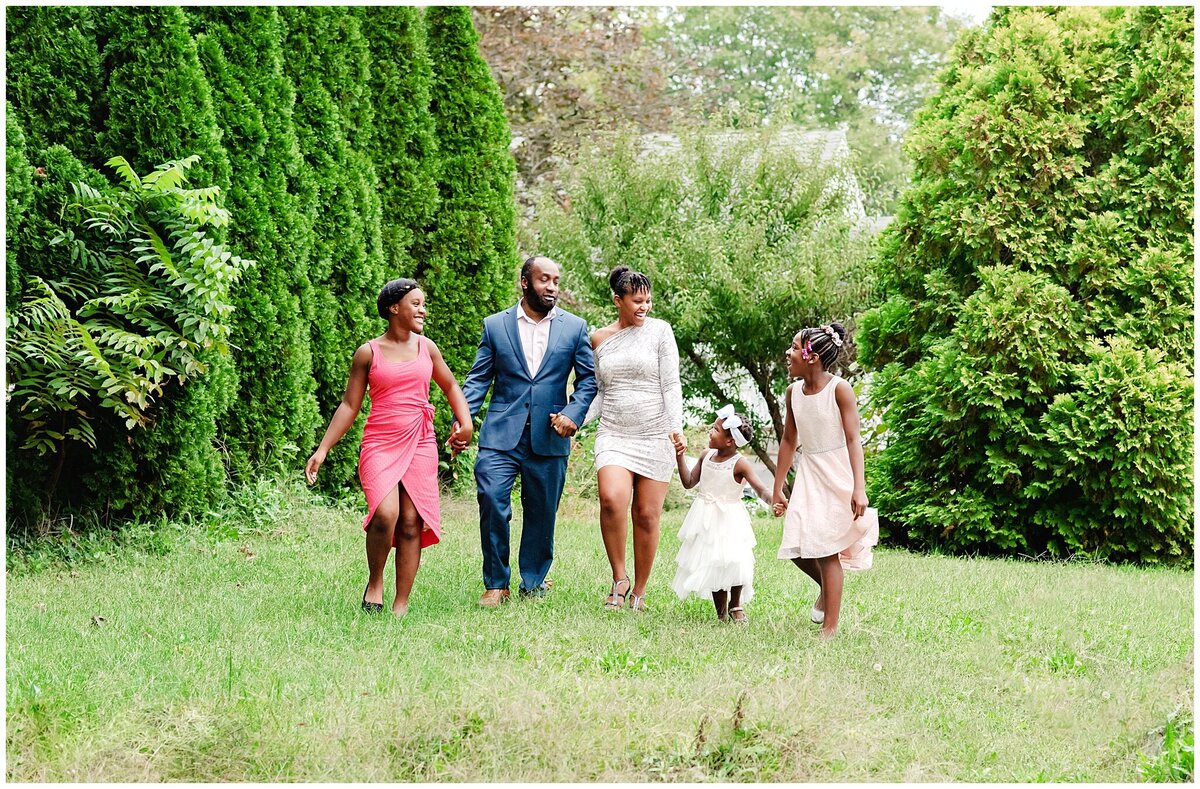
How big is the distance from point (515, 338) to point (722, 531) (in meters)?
1.75

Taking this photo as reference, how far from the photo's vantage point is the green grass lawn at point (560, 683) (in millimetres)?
4406

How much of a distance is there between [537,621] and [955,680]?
223 cm

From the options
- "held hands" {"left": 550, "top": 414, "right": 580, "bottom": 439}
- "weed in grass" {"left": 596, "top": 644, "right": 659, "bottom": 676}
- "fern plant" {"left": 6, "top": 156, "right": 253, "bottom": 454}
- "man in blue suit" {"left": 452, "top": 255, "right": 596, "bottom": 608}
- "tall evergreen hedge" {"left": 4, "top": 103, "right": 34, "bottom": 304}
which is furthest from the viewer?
"fern plant" {"left": 6, "top": 156, "right": 253, "bottom": 454}

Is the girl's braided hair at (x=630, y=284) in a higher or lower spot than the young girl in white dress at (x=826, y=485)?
higher

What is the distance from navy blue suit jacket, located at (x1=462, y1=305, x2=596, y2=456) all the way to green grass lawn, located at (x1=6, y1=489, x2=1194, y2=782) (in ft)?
3.43

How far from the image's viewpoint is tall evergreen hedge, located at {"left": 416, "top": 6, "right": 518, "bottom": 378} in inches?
520

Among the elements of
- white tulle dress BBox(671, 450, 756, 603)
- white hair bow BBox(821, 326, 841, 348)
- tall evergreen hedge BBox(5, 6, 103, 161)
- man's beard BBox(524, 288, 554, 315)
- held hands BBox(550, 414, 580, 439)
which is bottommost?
white tulle dress BBox(671, 450, 756, 603)

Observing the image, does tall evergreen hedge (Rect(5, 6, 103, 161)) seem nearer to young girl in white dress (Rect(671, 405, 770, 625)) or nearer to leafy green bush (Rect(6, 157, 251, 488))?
leafy green bush (Rect(6, 157, 251, 488))

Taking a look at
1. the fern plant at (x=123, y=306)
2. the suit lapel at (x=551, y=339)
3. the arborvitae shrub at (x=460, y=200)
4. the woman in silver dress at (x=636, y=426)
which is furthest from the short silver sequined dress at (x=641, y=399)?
the arborvitae shrub at (x=460, y=200)

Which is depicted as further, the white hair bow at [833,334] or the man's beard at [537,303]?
the man's beard at [537,303]

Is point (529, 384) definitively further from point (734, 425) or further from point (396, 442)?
point (734, 425)

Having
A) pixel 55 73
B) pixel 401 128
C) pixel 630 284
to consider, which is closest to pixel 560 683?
pixel 630 284

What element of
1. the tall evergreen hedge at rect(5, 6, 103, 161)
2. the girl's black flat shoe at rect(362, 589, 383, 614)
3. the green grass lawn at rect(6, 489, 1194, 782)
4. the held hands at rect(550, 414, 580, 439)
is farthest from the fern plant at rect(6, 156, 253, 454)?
the held hands at rect(550, 414, 580, 439)

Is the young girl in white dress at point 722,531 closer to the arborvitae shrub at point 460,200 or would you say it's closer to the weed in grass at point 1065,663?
the weed in grass at point 1065,663
